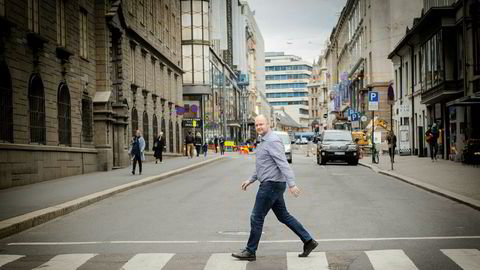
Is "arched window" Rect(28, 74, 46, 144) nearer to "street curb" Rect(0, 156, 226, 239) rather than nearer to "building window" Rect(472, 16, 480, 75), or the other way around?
"street curb" Rect(0, 156, 226, 239)

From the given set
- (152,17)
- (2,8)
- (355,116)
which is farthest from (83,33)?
(355,116)

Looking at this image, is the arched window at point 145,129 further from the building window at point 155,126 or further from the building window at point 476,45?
the building window at point 476,45

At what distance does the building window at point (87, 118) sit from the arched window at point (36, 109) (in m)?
5.16

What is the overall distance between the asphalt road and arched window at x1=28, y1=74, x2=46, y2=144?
19.8ft

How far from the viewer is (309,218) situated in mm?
12789

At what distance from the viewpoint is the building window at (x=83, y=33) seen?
28.9 meters

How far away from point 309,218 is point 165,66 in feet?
124

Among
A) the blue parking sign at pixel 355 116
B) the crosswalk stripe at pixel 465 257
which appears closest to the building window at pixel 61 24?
the crosswalk stripe at pixel 465 257

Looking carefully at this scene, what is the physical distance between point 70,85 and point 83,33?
342 cm

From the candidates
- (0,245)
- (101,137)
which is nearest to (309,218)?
(0,245)

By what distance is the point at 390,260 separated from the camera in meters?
8.28

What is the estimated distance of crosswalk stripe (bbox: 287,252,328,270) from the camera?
26.2ft

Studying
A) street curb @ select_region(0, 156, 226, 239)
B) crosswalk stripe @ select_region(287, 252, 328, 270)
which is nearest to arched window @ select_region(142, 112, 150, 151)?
street curb @ select_region(0, 156, 226, 239)

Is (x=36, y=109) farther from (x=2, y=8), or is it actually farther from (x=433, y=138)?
(x=433, y=138)
